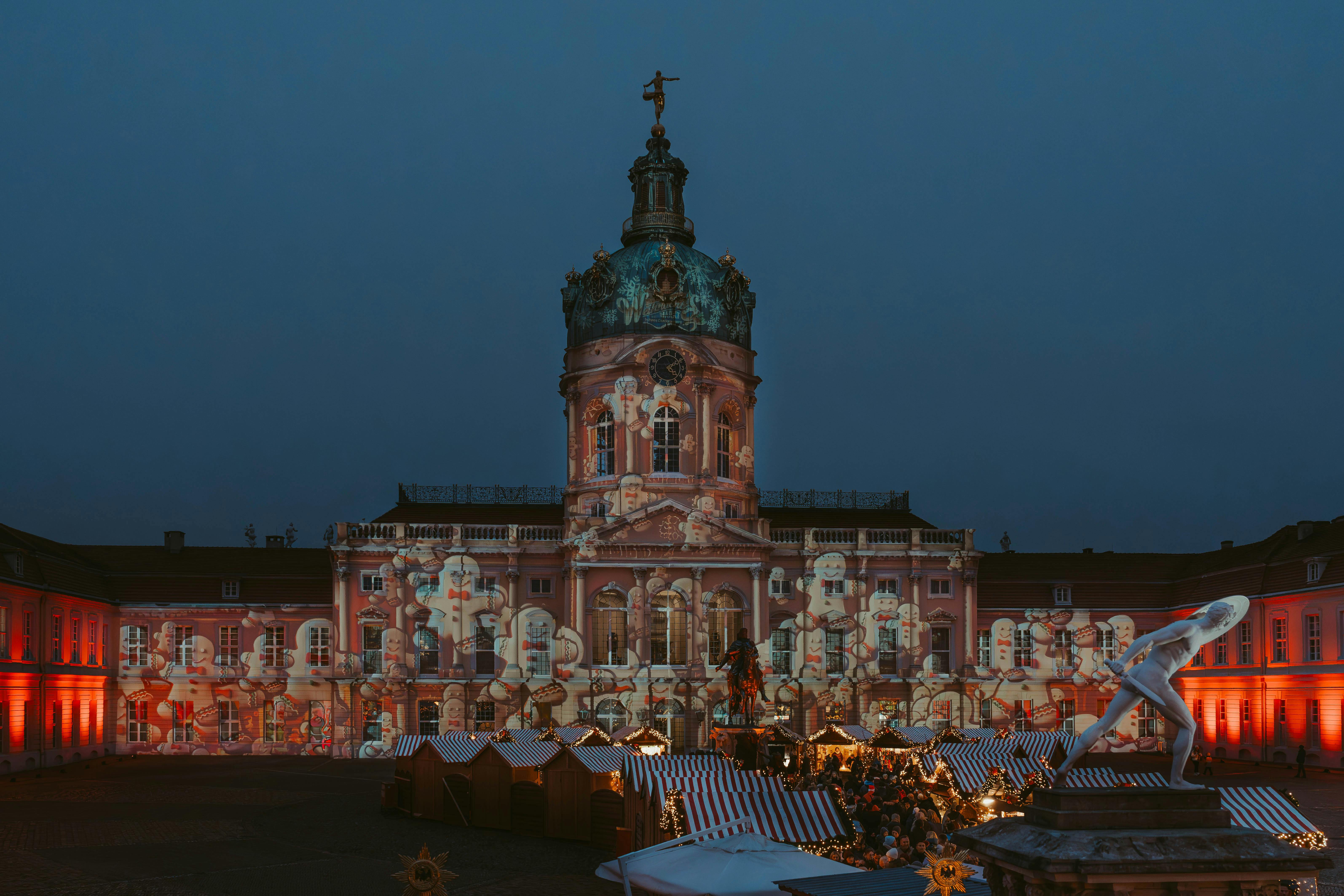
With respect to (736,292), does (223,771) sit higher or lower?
lower

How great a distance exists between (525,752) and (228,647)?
3399cm

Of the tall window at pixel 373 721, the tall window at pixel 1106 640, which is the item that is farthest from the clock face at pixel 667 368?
the tall window at pixel 1106 640

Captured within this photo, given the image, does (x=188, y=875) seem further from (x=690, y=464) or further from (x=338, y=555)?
(x=690, y=464)

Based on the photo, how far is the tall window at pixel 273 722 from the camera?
64.6m

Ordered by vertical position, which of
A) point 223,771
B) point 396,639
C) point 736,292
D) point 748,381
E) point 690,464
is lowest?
point 223,771

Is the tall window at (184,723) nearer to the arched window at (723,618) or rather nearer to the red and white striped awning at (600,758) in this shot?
the arched window at (723,618)

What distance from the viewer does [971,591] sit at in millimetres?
64812

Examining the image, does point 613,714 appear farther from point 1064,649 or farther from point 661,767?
point 661,767

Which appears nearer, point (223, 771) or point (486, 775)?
point (486, 775)

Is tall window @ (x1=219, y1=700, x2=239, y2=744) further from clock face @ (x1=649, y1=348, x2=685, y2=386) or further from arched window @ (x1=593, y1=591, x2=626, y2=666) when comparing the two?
clock face @ (x1=649, y1=348, x2=685, y2=386)

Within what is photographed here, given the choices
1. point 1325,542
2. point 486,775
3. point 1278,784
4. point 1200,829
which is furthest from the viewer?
point 1325,542

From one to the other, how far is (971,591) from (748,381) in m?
15.3

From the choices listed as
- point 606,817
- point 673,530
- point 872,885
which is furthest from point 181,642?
point 872,885

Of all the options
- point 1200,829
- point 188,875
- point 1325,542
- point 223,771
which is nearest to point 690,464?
point 223,771
